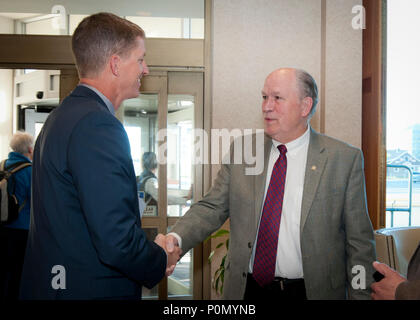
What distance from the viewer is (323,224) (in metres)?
1.76

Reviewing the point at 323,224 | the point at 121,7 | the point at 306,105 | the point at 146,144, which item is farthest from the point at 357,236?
the point at 121,7

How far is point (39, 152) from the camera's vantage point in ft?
4.19

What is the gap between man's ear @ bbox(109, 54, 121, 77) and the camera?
4.44 ft

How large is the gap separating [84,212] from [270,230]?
3.15ft

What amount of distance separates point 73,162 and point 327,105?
2861 millimetres

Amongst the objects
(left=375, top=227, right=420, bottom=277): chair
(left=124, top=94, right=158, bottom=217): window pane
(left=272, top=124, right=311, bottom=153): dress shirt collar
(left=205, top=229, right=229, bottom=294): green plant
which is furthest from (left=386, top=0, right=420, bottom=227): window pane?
(left=124, top=94, right=158, bottom=217): window pane

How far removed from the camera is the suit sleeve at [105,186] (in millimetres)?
1124

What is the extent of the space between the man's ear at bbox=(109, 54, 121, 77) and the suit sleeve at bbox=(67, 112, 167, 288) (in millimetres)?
242

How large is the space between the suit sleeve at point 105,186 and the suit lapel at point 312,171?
0.89m

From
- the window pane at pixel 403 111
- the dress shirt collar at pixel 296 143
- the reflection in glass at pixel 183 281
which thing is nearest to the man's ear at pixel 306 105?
the dress shirt collar at pixel 296 143

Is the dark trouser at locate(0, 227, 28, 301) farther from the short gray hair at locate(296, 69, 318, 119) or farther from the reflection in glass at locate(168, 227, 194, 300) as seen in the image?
the short gray hair at locate(296, 69, 318, 119)

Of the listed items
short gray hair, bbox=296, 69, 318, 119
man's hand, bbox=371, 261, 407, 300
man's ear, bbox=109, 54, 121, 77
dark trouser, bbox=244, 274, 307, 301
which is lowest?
dark trouser, bbox=244, 274, 307, 301

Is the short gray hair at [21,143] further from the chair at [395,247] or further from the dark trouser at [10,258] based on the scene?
the chair at [395,247]

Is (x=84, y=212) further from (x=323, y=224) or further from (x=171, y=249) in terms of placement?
(x=323, y=224)
